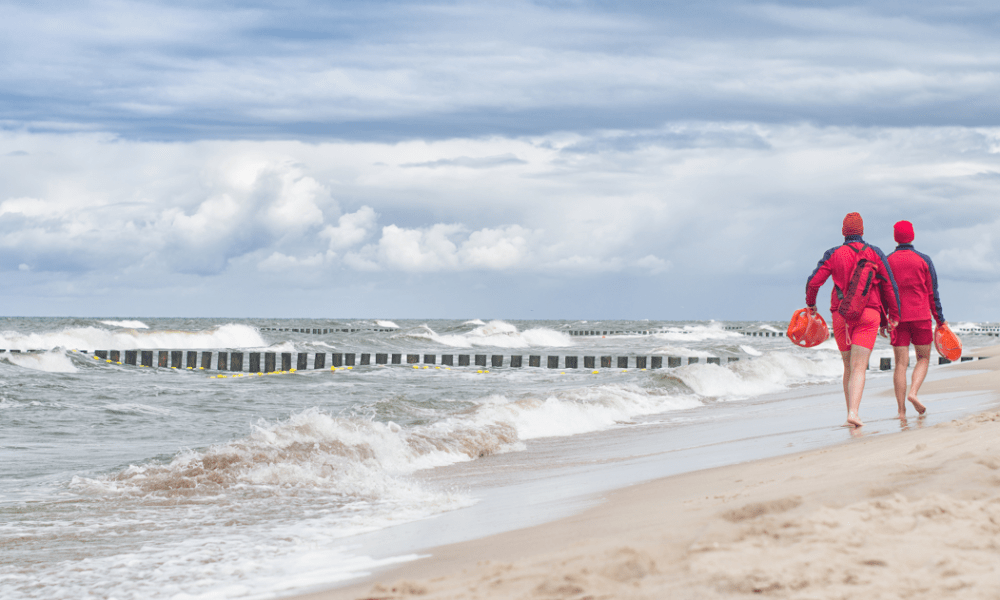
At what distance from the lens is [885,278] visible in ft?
21.4

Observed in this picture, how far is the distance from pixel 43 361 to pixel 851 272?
20.0 meters

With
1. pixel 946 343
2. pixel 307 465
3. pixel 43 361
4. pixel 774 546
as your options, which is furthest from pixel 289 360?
pixel 774 546

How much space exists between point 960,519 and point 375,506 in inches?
139

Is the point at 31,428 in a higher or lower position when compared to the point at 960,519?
lower

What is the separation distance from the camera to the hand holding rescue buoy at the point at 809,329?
7023mm

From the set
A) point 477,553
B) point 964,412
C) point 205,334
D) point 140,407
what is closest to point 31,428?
point 140,407

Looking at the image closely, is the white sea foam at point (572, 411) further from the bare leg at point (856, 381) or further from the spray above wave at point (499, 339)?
the spray above wave at point (499, 339)

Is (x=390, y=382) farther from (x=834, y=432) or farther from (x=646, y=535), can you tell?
(x=646, y=535)

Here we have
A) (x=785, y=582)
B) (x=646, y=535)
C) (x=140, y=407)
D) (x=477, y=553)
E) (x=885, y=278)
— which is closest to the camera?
(x=785, y=582)

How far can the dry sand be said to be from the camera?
7.44 feet

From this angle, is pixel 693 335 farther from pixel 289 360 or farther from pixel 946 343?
pixel 946 343

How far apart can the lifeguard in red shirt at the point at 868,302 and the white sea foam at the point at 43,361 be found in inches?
740

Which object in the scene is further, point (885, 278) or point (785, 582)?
point (885, 278)

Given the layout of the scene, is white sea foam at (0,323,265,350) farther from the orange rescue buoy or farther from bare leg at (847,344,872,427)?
the orange rescue buoy
